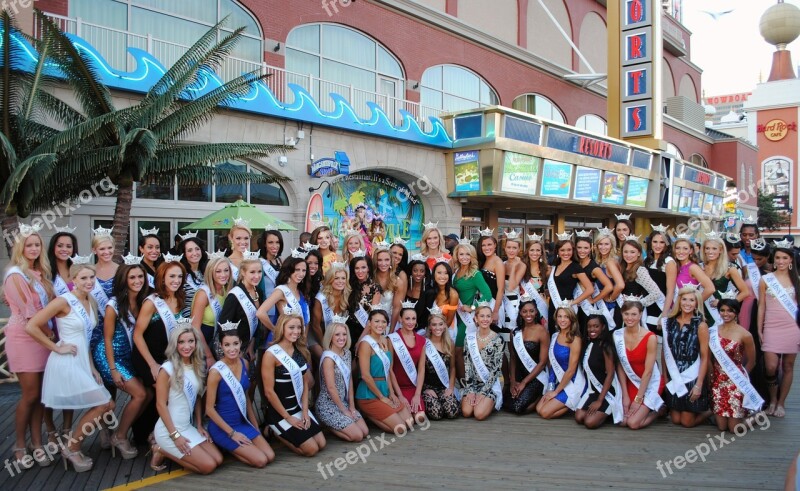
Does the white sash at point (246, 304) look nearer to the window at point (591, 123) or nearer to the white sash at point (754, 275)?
the white sash at point (754, 275)

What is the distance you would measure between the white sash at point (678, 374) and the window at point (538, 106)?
57.1 feet

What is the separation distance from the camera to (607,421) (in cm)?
588

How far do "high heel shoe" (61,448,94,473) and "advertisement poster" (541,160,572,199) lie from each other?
1571 cm

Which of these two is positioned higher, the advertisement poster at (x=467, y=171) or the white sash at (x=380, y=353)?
the advertisement poster at (x=467, y=171)

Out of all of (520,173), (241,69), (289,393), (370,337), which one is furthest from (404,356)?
(520,173)

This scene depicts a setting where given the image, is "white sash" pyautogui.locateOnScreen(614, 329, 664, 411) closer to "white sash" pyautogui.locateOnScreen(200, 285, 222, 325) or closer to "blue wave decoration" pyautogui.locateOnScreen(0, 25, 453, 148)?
"white sash" pyautogui.locateOnScreen(200, 285, 222, 325)

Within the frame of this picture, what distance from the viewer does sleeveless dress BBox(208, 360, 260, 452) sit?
4719 mm

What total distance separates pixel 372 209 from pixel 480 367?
1075cm

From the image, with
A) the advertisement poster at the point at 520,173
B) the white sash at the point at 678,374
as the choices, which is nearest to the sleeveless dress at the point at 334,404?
the white sash at the point at 678,374

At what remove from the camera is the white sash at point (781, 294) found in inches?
237

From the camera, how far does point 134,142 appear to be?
27.0 ft

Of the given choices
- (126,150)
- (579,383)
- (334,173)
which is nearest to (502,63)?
(334,173)

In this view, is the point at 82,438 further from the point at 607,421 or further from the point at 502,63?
the point at 502,63

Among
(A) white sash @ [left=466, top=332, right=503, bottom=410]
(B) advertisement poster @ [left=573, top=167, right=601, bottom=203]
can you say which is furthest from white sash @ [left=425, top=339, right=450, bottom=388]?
(B) advertisement poster @ [left=573, top=167, right=601, bottom=203]
